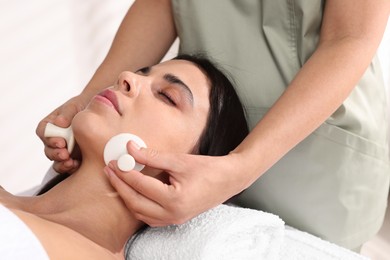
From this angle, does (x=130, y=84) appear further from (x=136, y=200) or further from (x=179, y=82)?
(x=136, y=200)

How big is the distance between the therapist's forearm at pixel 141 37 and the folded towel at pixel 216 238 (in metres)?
0.51

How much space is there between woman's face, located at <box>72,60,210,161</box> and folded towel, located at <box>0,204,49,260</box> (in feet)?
1.09

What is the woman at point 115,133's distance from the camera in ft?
4.00

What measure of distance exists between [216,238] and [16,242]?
0.43m

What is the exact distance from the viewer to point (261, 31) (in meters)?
1.46

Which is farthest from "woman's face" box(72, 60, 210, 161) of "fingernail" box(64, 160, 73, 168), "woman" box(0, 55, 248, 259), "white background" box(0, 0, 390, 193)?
"white background" box(0, 0, 390, 193)

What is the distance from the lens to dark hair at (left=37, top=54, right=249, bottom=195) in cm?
136

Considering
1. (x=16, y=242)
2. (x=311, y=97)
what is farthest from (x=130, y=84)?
(x=16, y=242)

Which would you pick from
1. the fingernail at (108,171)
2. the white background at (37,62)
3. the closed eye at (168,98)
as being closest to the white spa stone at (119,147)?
the fingernail at (108,171)

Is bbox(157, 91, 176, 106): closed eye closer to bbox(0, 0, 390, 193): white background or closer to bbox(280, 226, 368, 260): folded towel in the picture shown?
bbox(280, 226, 368, 260): folded towel

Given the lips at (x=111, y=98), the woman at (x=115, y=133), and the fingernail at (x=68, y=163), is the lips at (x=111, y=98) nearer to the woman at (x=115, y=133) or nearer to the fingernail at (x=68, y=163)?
the woman at (x=115, y=133)

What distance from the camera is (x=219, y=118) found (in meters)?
1.39

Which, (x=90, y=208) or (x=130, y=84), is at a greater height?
(x=130, y=84)

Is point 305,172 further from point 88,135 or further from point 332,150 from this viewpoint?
point 88,135
